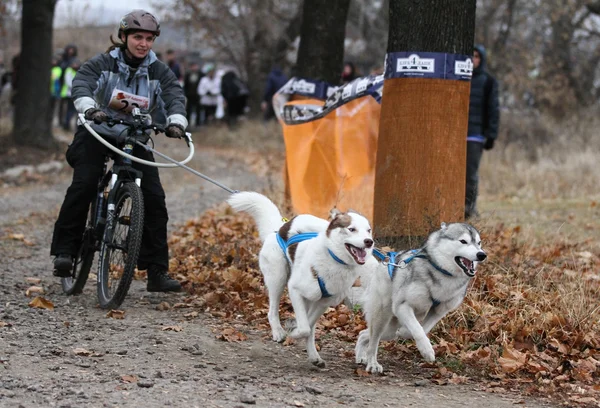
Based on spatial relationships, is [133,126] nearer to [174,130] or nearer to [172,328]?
[174,130]

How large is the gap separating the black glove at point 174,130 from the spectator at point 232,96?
22.5 metres

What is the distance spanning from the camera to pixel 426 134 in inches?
288

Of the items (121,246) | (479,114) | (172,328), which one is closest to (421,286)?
(172,328)

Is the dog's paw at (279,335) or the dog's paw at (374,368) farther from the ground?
the dog's paw at (279,335)

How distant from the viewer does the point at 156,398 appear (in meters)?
4.65

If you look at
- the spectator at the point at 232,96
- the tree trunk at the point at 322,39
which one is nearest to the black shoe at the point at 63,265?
the tree trunk at the point at 322,39

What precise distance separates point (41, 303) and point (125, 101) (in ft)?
5.55

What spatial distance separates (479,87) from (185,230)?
13.7ft

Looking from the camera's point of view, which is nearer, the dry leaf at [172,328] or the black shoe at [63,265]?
the dry leaf at [172,328]

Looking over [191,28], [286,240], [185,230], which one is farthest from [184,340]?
[191,28]

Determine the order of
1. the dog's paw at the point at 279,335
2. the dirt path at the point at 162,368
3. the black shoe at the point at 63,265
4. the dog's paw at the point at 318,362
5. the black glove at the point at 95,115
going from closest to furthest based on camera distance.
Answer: the dirt path at the point at 162,368
the dog's paw at the point at 318,362
the dog's paw at the point at 279,335
the black glove at the point at 95,115
the black shoe at the point at 63,265

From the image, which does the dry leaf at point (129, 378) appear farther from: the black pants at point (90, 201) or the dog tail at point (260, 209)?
the black pants at point (90, 201)

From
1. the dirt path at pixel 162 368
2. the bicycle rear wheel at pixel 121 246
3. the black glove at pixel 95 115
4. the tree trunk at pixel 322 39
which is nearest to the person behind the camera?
the dirt path at pixel 162 368

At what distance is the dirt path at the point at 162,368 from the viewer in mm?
4723
